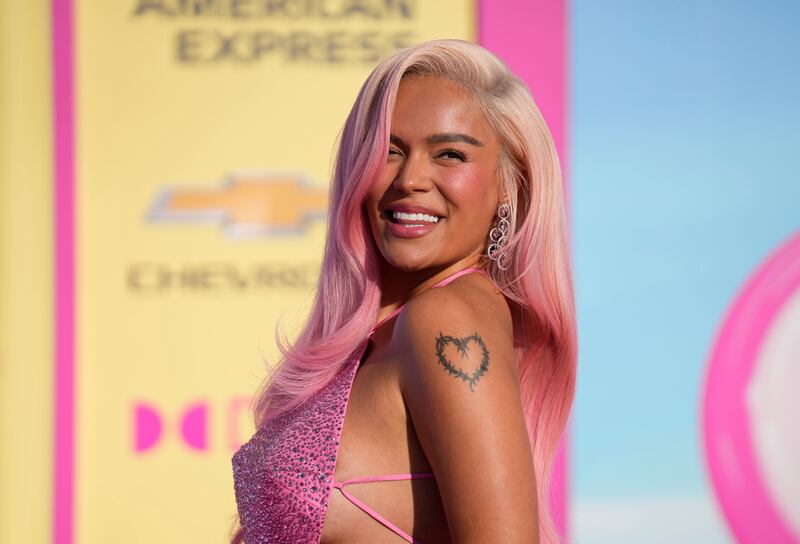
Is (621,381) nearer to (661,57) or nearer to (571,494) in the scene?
(571,494)

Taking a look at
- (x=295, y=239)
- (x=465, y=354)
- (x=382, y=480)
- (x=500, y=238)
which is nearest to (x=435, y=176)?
(x=500, y=238)

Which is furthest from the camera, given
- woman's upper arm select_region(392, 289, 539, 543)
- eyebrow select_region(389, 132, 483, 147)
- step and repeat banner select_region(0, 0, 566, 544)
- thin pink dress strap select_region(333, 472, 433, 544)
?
step and repeat banner select_region(0, 0, 566, 544)

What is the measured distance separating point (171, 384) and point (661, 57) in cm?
209

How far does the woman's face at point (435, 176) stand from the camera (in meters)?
1.55

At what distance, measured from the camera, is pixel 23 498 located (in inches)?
133

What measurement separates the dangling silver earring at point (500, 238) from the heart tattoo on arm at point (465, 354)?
0.80 ft

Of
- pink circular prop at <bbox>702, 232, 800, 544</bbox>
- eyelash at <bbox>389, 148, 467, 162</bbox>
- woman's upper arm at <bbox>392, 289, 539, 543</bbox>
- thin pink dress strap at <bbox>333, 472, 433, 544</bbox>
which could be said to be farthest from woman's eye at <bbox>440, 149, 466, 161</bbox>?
pink circular prop at <bbox>702, 232, 800, 544</bbox>

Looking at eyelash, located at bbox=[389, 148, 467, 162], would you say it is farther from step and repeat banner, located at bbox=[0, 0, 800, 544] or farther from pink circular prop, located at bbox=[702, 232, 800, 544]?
pink circular prop, located at bbox=[702, 232, 800, 544]

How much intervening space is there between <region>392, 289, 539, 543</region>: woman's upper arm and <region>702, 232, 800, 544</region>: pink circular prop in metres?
2.32

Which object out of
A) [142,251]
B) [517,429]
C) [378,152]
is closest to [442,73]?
[378,152]

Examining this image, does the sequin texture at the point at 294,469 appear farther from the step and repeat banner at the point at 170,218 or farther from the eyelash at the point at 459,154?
the step and repeat banner at the point at 170,218

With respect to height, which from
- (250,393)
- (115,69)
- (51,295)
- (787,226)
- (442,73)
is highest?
(115,69)

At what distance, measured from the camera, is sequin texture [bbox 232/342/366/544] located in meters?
1.46

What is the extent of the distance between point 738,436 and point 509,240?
224cm
